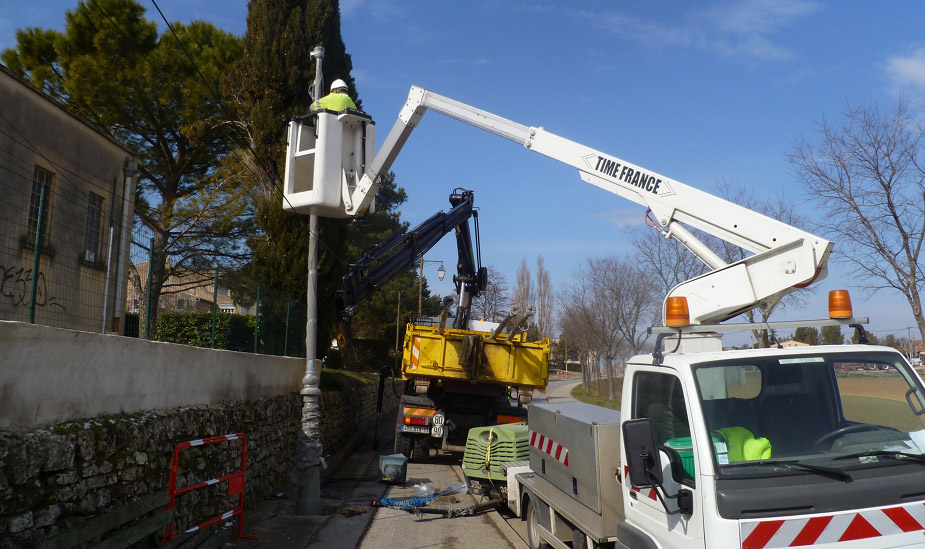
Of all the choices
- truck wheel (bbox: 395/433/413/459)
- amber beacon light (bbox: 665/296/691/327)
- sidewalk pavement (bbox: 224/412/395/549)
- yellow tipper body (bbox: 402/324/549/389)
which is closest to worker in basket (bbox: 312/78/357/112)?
yellow tipper body (bbox: 402/324/549/389)

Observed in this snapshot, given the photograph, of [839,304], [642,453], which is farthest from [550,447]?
[839,304]

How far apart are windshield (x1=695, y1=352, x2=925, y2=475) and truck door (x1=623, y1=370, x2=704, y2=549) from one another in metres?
0.22

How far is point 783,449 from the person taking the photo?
12.5ft

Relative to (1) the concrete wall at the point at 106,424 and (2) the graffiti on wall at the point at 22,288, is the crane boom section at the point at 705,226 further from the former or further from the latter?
(2) the graffiti on wall at the point at 22,288

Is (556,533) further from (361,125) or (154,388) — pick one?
(361,125)

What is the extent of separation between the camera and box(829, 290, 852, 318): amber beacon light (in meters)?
4.43

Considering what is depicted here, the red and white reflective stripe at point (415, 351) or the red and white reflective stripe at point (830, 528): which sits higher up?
the red and white reflective stripe at point (415, 351)

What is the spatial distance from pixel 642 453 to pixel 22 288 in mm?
5950

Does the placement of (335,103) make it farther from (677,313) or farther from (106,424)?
(677,313)

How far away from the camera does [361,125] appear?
33.7 feet

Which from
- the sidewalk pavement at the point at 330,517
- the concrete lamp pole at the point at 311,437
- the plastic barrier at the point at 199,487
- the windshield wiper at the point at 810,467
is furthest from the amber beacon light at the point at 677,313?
the concrete lamp pole at the point at 311,437

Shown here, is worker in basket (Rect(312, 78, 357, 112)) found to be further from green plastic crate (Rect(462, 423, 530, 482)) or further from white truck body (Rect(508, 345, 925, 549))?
white truck body (Rect(508, 345, 925, 549))

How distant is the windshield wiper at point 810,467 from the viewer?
3.47 m

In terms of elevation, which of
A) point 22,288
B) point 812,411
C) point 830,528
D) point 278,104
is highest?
point 278,104
